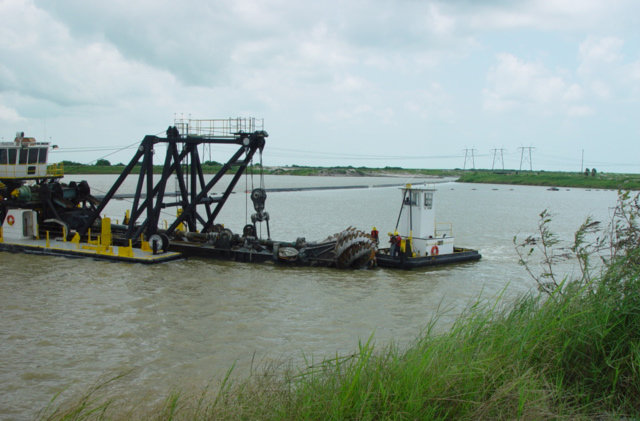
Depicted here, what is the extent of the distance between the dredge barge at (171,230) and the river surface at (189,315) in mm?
602

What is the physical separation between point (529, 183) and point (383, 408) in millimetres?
136329

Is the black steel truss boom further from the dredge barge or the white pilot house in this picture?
the white pilot house

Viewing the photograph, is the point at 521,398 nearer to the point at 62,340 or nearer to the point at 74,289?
the point at 62,340

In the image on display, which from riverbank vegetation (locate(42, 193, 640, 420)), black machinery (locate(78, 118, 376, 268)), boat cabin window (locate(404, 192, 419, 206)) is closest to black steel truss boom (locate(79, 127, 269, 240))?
black machinery (locate(78, 118, 376, 268))

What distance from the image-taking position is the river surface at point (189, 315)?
10.2 metres

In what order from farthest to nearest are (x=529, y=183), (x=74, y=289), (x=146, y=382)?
1. (x=529, y=183)
2. (x=74, y=289)
3. (x=146, y=382)

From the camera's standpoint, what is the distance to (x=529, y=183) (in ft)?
430

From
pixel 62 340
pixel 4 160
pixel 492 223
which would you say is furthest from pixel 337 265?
pixel 492 223

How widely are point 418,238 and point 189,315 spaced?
35.6 feet

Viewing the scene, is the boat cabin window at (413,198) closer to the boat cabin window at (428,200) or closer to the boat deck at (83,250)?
the boat cabin window at (428,200)

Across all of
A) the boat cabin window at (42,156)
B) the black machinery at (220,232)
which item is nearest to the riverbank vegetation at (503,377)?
the black machinery at (220,232)

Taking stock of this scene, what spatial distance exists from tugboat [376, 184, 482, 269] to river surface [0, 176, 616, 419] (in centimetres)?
53

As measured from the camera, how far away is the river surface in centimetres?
1023

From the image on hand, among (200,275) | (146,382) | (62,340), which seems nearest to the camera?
(146,382)
